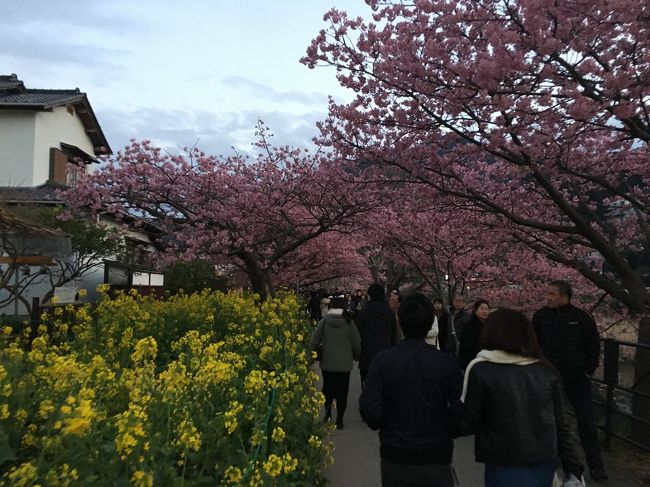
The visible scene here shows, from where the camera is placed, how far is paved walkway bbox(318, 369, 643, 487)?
5.30 metres

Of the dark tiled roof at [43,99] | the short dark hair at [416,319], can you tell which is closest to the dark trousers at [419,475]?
the short dark hair at [416,319]

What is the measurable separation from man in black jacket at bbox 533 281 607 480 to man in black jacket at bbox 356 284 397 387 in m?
2.54

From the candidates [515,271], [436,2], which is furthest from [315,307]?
[436,2]

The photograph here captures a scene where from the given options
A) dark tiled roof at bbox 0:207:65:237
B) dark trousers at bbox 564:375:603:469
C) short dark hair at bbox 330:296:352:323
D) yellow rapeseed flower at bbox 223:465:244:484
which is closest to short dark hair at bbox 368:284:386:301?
short dark hair at bbox 330:296:352:323

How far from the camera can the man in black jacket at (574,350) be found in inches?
200

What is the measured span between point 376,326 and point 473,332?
1262 mm

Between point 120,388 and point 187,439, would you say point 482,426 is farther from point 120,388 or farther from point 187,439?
point 120,388

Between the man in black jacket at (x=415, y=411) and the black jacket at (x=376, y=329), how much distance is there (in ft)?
14.6

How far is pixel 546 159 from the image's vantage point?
7.29m

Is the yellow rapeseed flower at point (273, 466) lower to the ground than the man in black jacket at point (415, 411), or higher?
lower

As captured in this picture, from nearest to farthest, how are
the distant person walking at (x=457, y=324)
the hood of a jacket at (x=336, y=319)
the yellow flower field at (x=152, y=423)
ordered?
the yellow flower field at (x=152, y=423) → the hood of a jacket at (x=336, y=319) → the distant person walking at (x=457, y=324)

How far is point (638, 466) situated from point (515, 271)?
37.9ft

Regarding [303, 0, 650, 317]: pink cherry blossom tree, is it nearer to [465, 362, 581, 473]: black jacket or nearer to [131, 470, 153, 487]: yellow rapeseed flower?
[465, 362, 581, 473]: black jacket

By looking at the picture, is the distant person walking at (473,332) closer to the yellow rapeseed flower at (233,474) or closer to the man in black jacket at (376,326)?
the man in black jacket at (376,326)
